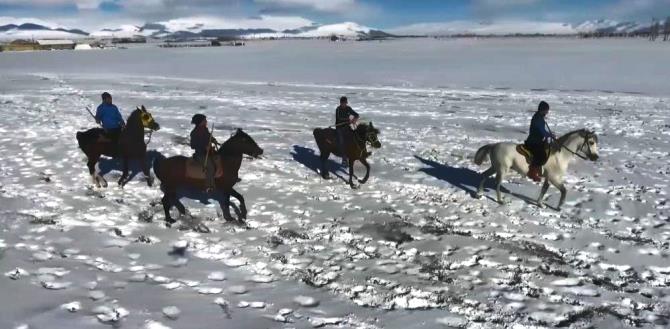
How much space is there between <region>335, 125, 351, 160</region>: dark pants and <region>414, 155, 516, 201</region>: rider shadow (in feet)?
9.19

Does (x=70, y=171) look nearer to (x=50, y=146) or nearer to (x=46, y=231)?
(x=50, y=146)

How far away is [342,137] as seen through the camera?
13398 mm

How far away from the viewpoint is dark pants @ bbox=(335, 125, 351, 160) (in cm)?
1334

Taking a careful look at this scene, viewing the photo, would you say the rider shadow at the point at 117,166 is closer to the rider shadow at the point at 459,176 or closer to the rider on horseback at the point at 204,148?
the rider on horseback at the point at 204,148

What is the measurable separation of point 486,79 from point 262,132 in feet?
89.8

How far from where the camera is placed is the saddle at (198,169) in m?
9.96

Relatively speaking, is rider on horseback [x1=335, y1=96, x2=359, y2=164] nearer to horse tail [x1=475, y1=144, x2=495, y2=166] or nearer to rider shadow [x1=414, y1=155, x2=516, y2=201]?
rider shadow [x1=414, y1=155, x2=516, y2=201]

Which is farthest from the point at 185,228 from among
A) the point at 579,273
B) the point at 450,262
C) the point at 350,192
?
the point at 579,273

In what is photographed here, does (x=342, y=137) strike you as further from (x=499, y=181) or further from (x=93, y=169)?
(x=93, y=169)

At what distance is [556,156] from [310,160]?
7453mm

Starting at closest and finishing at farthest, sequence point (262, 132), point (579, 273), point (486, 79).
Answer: point (579, 273) → point (262, 132) → point (486, 79)

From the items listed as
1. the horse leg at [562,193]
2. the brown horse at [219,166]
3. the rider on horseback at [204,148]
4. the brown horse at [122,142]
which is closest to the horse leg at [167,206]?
the brown horse at [219,166]

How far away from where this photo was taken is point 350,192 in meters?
12.8

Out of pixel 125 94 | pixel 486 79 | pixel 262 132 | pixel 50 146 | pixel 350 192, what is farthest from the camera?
pixel 486 79
